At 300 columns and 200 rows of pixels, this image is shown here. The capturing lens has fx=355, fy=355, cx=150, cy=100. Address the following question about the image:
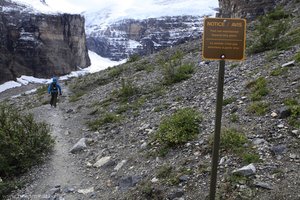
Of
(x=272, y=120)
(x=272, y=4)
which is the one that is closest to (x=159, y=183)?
(x=272, y=120)

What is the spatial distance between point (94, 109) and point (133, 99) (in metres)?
2.34

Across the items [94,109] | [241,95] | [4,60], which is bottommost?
[4,60]

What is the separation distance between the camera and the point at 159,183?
8.91 m

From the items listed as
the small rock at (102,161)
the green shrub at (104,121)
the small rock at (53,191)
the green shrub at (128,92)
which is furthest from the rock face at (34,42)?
the small rock at (53,191)

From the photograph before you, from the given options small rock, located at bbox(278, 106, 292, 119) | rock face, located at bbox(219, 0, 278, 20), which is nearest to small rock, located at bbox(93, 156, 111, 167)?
small rock, located at bbox(278, 106, 292, 119)

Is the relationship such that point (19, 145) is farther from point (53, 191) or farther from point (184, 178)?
point (184, 178)

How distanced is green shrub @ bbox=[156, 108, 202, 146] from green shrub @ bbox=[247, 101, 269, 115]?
63.0 inches

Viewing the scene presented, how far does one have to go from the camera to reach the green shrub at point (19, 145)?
11.7m

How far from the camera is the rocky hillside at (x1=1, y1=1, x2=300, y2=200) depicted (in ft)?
26.5

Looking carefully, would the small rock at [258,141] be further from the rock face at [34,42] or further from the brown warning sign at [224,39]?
the rock face at [34,42]

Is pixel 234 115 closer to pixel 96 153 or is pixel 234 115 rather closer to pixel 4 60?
pixel 96 153

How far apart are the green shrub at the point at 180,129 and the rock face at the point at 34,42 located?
12964cm

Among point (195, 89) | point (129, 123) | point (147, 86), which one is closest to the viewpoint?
point (129, 123)

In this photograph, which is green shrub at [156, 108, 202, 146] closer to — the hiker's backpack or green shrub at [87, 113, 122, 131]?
green shrub at [87, 113, 122, 131]
